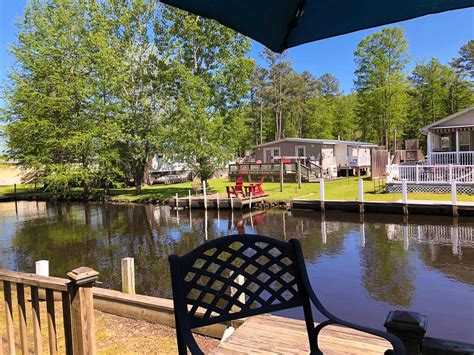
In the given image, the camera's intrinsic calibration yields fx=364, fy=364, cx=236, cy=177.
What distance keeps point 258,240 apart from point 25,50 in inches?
1141

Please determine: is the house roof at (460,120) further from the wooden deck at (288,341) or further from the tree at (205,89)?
the wooden deck at (288,341)

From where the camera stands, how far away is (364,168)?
2958 centimetres

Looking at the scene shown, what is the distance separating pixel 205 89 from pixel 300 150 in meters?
9.87

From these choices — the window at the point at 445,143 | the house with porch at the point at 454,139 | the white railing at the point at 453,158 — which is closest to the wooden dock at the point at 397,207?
the white railing at the point at 453,158

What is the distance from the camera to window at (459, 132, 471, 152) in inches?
727

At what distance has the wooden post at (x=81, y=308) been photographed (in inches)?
93.9

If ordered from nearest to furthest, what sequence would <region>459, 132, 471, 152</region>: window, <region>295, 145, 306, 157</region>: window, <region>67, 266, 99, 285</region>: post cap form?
1. <region>67, 266, 99, 285</region>: post cap
2. <region>459, 132, 471, 152</region>: window
3. <region>295, 145, 306, 157</region>: window

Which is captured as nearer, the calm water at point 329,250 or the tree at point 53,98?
the calm water at point 329,250

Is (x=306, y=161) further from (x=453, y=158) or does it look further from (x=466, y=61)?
(x=466, y=61)

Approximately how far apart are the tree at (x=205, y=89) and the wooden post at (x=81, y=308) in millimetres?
19859

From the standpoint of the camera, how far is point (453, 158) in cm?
1778

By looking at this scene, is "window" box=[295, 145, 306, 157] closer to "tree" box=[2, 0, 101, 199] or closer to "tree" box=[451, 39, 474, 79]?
"tree" box=[2, 0, 101, 199]

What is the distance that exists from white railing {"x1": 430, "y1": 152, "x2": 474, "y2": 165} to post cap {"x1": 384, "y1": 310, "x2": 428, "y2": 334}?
18.5 metres

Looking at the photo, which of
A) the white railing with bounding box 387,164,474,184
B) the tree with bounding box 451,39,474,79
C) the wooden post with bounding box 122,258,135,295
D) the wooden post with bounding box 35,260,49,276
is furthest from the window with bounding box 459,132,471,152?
the tree with bounding box 451,39,474,79
